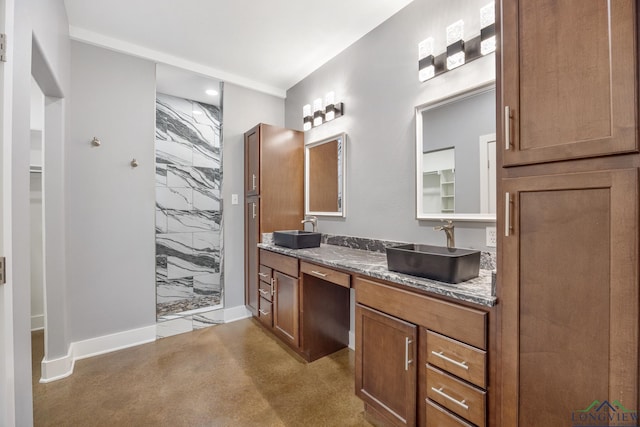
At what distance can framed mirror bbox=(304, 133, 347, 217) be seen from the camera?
2.71 metres

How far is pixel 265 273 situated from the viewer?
2.81 m

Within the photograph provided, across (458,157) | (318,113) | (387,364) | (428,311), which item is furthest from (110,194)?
(458,157)

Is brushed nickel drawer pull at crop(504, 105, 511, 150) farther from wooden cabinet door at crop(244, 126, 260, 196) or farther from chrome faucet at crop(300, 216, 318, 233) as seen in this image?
wooden cabinet door at crop(244, 126, 260, 196)

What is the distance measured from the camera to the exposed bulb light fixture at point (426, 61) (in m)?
1.92

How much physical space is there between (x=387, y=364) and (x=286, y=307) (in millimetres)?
1150

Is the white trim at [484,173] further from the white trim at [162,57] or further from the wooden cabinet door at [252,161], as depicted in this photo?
the white trim at [162,57]

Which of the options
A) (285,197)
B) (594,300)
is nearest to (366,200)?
(285,197)

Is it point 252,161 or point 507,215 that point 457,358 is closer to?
point 507,215

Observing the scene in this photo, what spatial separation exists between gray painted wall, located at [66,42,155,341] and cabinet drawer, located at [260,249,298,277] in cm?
109

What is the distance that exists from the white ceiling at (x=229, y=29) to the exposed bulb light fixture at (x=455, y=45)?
0.55 m

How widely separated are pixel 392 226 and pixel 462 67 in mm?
1158

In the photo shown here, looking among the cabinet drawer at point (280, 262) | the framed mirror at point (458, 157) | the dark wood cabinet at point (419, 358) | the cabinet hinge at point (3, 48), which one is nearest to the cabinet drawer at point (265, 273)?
the cabinet drawer at point (280, 262)

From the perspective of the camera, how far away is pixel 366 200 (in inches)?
97.0

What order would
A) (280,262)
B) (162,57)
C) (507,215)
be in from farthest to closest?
(162,57) → (280,262) → (507,215)
